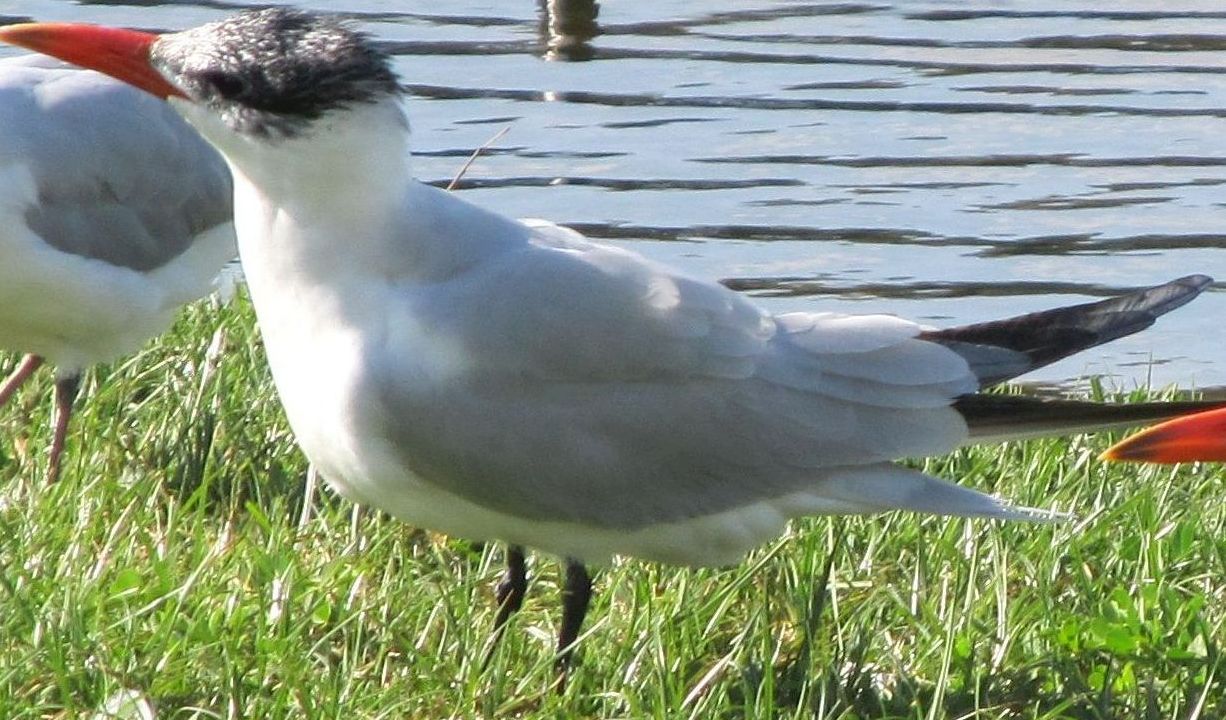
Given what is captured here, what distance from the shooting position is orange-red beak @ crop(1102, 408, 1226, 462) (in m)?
3.45

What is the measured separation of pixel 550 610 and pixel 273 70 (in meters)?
1.26

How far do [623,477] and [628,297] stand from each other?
1.03ft

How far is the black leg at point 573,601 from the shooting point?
13.2 ft

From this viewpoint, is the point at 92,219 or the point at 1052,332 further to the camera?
the point at 92,219

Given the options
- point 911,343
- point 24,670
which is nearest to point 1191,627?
point 911,343

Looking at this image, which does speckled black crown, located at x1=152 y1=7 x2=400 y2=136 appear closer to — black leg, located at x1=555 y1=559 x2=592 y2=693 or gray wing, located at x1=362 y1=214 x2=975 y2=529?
gray wing, located at x1=362 y1=214 x2=975 y2=529

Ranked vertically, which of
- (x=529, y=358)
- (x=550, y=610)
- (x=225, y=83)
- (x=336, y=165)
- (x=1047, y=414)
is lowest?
(x=550, y=610)

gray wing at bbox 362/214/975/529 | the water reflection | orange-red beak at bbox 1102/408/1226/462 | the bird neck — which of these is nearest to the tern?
the bird neck

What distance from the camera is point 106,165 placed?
5.78 metres

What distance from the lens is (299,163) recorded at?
3793 millimetres

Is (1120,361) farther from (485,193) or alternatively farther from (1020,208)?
(485,193)

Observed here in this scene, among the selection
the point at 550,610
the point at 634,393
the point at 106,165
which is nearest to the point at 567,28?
the point at 106,165

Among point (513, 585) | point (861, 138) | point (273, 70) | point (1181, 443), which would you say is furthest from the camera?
point (861, 138)

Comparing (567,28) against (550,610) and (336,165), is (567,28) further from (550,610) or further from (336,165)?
(336,165)
